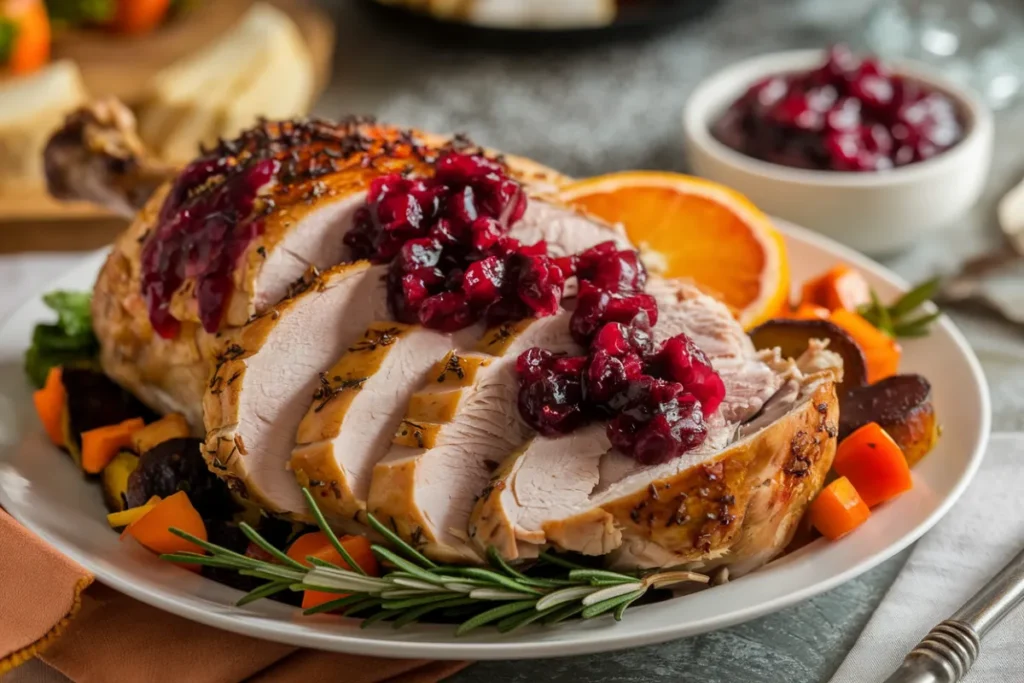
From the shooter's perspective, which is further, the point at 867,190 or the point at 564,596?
the point at 867,190

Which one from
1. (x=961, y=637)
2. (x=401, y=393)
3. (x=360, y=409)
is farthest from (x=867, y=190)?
(x=360, y=409)

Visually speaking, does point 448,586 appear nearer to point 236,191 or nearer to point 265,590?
point 265,590

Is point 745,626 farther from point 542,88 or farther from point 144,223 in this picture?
point 542,88

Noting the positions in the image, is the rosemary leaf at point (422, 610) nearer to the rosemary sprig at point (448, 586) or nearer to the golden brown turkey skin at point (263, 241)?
the rosemary sprig at point (448, 586)

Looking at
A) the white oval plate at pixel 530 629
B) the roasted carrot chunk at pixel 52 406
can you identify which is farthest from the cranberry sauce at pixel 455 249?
the roasted carrot chunk at pixel 52 406

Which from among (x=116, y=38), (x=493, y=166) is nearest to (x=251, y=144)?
(x=493, y=166)
